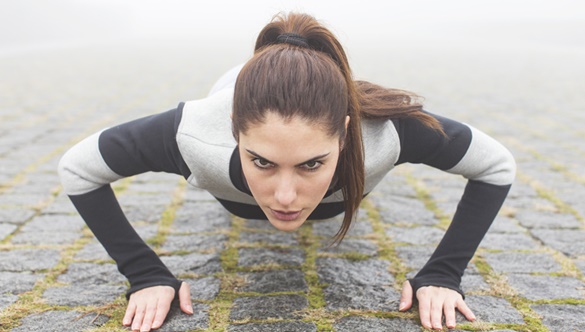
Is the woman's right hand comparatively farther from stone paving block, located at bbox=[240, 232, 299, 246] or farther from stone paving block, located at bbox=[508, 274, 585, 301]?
stone paving block, located at bbox=[508, 274, 585, 301]

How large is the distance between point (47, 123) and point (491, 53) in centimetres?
1474

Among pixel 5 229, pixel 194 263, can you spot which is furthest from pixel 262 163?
pixel 5 229

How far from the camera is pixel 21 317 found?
2699 mm

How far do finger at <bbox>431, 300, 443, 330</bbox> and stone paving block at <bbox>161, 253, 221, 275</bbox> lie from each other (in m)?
1.05

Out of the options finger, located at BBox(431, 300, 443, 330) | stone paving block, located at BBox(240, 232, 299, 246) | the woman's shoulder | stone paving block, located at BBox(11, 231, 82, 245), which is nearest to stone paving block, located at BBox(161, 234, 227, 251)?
stone paving block, located at BBox(240, 232, 299, 246)

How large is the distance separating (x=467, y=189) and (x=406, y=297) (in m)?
0.54

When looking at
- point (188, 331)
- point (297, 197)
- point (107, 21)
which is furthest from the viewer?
point (107, 21)

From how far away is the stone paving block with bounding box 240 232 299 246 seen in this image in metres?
3.60

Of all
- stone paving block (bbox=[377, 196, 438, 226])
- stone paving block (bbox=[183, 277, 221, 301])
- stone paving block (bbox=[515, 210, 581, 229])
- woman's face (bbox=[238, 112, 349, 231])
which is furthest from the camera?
stone paving block (bbox=[377, 196, 438, 226])

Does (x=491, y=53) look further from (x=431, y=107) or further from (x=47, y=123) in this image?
(x=47, y=123)

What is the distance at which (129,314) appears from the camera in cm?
269

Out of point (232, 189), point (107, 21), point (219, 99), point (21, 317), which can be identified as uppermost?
point (219, 99)

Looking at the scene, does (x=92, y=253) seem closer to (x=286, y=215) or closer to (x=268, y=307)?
(x=268, y=307)

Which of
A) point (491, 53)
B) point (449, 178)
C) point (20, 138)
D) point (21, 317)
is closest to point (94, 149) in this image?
point (21, 317)
